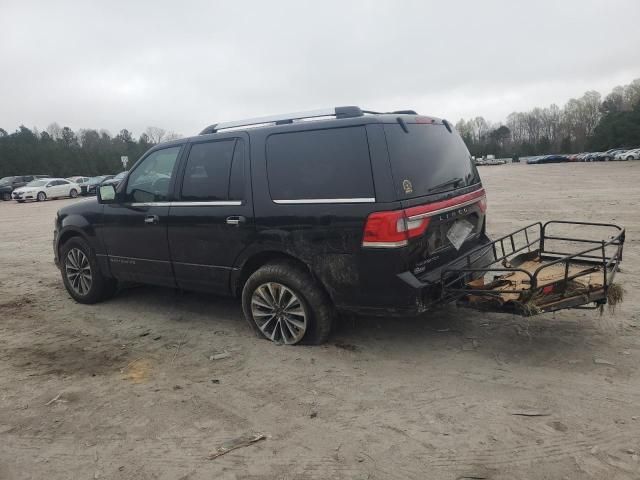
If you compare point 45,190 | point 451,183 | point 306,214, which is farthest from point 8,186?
point 451,183

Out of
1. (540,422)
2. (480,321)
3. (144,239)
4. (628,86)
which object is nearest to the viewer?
(540,422)

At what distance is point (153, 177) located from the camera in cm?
532

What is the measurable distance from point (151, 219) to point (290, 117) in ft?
6.06

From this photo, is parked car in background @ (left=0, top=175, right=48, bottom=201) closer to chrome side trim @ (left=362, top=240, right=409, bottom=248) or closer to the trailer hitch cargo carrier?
chrome side trim @ (left=362, top=240, right=409, bottom=248)

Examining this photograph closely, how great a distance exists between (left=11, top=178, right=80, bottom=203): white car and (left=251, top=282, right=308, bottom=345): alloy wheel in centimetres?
3127

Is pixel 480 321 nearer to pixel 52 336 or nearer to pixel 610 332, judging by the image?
pixel 610 332

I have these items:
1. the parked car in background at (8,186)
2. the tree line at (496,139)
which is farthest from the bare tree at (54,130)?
the parked car in background at (8,186)

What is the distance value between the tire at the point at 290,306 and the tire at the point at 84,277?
2.38 metres

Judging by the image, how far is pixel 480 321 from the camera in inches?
195

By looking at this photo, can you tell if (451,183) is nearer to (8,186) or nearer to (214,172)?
(214,172)


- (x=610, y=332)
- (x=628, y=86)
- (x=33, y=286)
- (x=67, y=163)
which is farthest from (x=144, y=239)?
(x=628, y=86)

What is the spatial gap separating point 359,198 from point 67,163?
6603 centimetres

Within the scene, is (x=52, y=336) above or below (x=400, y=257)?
below

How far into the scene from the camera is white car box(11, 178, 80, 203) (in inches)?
1206
